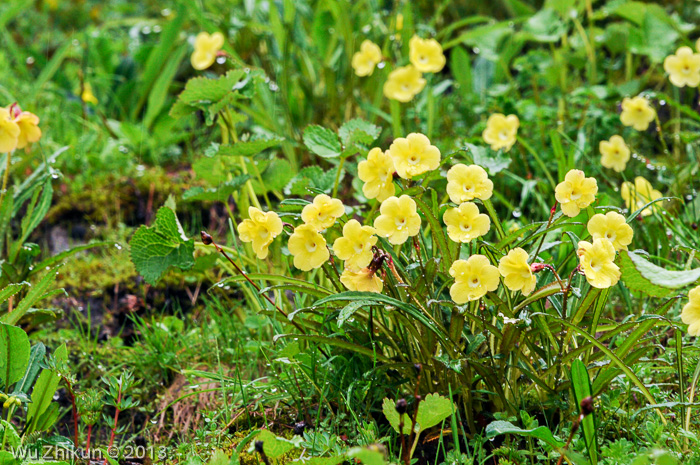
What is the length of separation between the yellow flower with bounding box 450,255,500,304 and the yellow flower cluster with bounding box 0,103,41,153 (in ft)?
4.12

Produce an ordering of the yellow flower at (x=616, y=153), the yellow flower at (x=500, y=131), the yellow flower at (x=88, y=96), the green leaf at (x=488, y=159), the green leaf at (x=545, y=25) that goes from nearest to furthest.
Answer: the green leaf at (x=488, y=159) → the yellow flower at (x=616, y=153) → the yellow flower at (x=500, y=131) → the green leaf at (x=545, y=25) → the yellow flower at (x=88, y=96)

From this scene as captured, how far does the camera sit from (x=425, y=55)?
240cm

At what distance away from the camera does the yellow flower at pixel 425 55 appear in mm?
2371

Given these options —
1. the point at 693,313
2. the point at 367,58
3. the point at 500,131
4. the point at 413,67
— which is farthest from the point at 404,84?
the point at 693,313

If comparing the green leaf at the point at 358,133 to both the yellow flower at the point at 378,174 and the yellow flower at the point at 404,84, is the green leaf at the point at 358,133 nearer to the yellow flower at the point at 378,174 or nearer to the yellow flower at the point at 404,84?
the yellow flower at the point at 378,174

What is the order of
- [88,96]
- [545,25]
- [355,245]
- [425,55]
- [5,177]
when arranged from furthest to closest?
[88,96] → [545,25] → [425,55] → [5,177] → [355,245]

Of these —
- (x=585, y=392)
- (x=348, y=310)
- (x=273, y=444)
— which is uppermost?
(x=348, y=310)

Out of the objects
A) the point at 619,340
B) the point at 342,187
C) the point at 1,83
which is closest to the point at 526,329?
the point at 619,340

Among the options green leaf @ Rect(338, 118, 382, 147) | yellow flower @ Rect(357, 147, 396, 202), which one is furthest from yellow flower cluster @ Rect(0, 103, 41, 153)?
yellow flower @ Rect(357, 147, 396, 202)

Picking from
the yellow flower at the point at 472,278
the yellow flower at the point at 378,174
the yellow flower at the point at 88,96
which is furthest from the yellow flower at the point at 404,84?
the yellow flower at the point at 88,96

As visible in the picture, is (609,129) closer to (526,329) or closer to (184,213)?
(526,329)

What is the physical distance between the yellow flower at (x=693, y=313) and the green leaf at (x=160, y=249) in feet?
3.56

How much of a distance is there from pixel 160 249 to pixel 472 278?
A: 2.65 ft

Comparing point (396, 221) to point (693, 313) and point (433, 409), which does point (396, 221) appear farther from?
point (693, 313)
